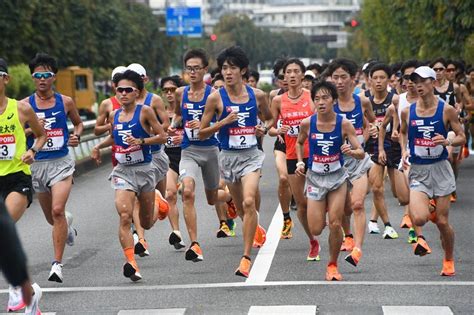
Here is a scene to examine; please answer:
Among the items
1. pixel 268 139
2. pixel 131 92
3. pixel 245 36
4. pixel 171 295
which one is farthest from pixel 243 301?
pixel 245 36

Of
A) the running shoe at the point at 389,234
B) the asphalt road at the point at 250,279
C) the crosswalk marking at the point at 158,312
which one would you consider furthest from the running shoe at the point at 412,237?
the crosswalk marking at the point at 158,312

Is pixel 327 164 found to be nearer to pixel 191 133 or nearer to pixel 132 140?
pixel 132 140

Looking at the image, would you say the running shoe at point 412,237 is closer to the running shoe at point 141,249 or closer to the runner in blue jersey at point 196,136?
the runner in blue jersey at point 196,136

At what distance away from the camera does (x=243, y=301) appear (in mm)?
10391

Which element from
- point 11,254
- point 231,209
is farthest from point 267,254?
point 11,254

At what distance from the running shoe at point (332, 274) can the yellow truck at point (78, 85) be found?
59.1m

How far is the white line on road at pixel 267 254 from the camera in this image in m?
11.8

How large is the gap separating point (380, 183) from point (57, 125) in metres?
4.25

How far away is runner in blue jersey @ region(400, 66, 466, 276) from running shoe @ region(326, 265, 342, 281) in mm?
861

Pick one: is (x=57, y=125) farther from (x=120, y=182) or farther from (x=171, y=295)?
(x=171, y=295)

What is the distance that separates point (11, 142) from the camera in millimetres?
10828

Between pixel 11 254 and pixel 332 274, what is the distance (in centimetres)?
668

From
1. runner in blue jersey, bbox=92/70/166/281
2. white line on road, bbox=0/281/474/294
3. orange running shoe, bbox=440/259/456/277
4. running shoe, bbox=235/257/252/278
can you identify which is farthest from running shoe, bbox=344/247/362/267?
runner in blue jersey, bbox=92/70/166/281

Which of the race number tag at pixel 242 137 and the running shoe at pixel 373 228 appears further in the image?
the running shoe at pixel 373 228
